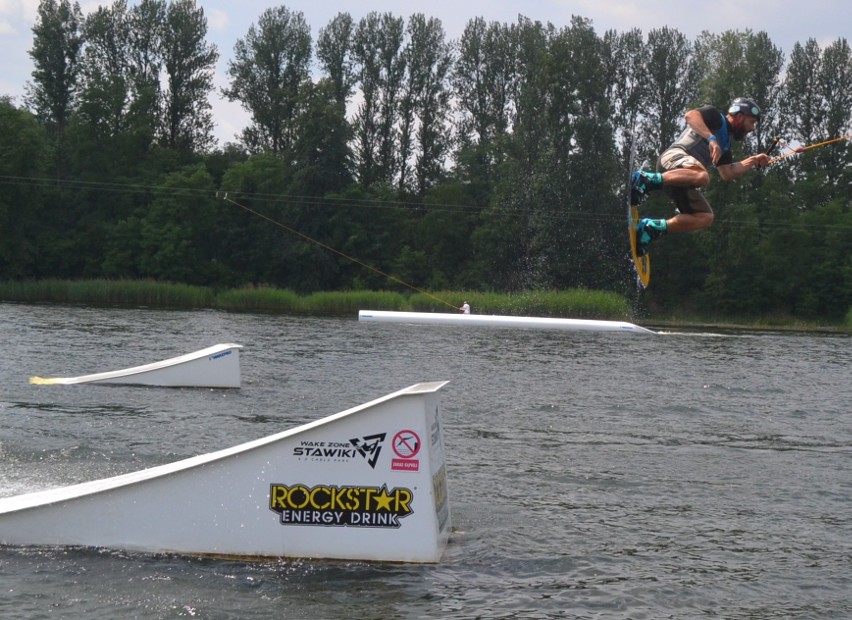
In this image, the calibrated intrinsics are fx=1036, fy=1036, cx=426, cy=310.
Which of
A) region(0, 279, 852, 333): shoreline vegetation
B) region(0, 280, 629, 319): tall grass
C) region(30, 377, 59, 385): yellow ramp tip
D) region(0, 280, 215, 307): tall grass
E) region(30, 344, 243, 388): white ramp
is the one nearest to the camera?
region(30, 377, 59, 385): yellow ramp tip

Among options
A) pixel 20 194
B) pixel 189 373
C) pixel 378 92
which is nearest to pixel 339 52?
pixel 378 92

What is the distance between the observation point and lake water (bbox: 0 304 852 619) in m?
9.90

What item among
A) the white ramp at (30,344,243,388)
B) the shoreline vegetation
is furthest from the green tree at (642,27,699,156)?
the white ramp at (30,344,243,388)

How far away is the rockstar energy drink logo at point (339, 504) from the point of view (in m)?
10.3

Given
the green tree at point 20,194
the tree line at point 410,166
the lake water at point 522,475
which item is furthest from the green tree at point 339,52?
the lake water at point 522,475

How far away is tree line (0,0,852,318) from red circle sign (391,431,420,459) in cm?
5771

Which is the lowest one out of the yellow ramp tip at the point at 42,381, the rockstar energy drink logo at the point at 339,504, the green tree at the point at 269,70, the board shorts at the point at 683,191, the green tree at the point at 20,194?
the yellow ramp tip at the point at 42,381

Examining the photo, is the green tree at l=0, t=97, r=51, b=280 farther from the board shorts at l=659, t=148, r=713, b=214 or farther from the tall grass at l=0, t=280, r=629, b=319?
the board shorts at l=659, t=148, r=713, b=214

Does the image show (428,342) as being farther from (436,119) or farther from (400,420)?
(436,119)

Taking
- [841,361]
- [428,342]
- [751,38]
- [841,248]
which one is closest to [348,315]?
[428,342]

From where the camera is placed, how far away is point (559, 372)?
30969 millimetres

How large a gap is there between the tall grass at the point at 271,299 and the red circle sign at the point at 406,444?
45764 mm

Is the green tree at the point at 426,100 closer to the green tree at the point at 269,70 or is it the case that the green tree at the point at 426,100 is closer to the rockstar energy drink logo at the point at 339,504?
the green tree at the point at 269,70

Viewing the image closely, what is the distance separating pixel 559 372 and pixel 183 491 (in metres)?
21.6
